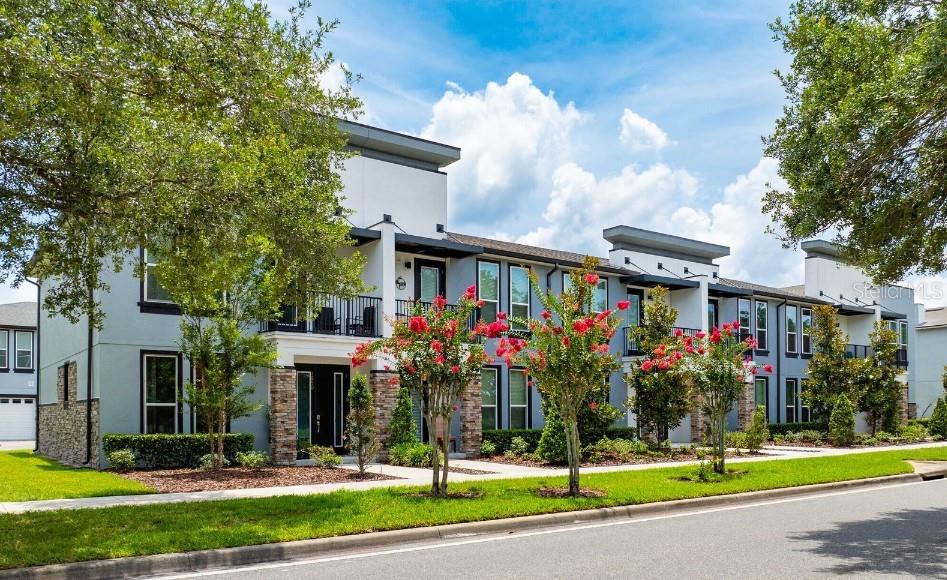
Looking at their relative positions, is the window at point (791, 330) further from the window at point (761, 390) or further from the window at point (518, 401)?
the window at point (518, 401)

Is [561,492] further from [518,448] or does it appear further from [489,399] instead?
[489,399]

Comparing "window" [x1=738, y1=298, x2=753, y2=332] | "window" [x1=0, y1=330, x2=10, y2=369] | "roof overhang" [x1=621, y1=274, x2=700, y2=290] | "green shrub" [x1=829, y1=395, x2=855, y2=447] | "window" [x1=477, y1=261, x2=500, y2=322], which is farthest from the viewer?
"window" [x1=0, y1=330, x2=10, y2=369]

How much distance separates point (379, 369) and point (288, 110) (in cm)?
977

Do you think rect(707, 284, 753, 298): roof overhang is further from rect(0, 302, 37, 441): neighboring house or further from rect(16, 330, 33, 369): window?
rect(16, 330, 33, 369): window

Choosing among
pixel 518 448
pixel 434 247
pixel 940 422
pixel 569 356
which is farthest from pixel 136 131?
pixel 940 422

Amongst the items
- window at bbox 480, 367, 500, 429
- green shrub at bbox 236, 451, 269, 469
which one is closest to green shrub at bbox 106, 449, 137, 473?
green shrub at bbox 236, 451, 269, 469

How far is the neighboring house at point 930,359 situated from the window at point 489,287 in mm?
32515

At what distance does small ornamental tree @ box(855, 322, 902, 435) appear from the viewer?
32.2 metres

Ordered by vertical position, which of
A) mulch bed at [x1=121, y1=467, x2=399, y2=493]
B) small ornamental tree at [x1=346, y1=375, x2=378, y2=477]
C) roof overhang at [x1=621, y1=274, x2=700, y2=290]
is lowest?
mulch bed at [x1=121, y1=467, x2=399, y2=493]

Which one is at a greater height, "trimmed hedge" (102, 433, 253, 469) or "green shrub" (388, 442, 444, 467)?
"trimmed hedge" (102, 433, 253, 469)

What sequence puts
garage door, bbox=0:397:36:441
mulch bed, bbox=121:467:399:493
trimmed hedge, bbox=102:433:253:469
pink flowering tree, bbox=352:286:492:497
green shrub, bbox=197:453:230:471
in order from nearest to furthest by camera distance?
pink flowering tree, bbox=352:286:492:497, mulch bed, bbox=121:467:399:493, green shrub, bbox=197:453:230:471, trimmed hedge, bbox=102:433:253:469, garage door, bbox=0:397:36:441

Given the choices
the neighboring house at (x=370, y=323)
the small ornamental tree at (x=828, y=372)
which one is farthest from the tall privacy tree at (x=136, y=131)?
the small ornamental tree at (x=828, y=372)

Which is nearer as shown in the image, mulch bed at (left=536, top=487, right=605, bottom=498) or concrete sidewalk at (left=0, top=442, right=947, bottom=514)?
concrete sidewalk at (left=0, top=442, right=947, bottom=514)

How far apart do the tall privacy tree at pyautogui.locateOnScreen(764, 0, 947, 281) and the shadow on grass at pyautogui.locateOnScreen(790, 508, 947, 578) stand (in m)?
4.19
